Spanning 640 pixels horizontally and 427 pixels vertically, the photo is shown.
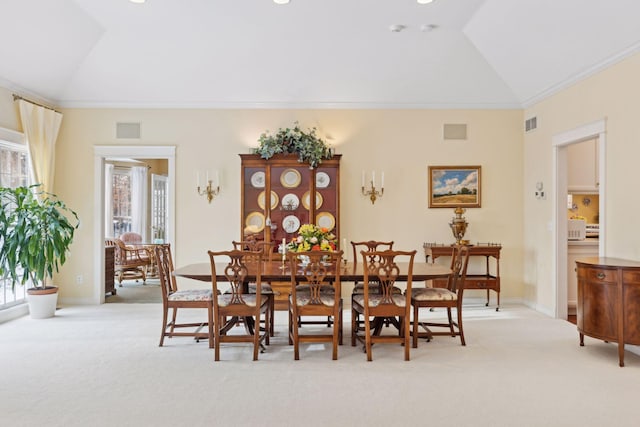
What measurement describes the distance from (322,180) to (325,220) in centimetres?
55

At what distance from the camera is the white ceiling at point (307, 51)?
479cm

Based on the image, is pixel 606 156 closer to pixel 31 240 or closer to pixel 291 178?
pixel 291 178

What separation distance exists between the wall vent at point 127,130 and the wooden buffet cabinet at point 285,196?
159 cm

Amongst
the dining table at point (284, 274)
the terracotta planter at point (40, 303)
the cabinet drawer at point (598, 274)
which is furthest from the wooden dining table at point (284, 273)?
the terracotta planter at point (40, 303)

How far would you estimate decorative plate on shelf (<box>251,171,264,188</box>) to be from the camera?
21.1 ft

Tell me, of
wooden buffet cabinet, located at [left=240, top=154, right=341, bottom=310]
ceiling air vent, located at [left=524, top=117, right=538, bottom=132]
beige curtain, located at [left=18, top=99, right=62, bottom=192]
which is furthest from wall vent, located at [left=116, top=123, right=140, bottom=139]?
ceiling air vent, located at [left=524, top=117, right=538, bottom=132]

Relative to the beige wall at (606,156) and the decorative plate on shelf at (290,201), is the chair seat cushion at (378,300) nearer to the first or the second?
the beige wall at (606,156)

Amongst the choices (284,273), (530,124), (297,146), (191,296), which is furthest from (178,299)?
(530,124)

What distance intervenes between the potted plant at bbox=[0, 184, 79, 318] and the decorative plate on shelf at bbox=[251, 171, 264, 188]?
2344mm

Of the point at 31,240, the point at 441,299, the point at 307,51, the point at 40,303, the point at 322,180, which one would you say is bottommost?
the point at 40,303

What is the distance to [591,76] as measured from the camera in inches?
195

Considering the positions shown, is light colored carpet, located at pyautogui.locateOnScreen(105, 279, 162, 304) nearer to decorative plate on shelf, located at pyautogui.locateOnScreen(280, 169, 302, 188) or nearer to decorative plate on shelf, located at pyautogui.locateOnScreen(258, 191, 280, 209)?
decorative plate on shelf, located at pyautogui.locateOnScreen(258, 191, 280, 209)

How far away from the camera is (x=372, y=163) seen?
6.64m

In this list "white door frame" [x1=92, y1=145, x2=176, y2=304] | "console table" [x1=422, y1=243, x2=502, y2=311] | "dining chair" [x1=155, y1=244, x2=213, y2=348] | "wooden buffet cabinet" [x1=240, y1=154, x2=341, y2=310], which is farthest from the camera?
"white door frame" [x1=92, y1=145, x2=176, y2=304]
